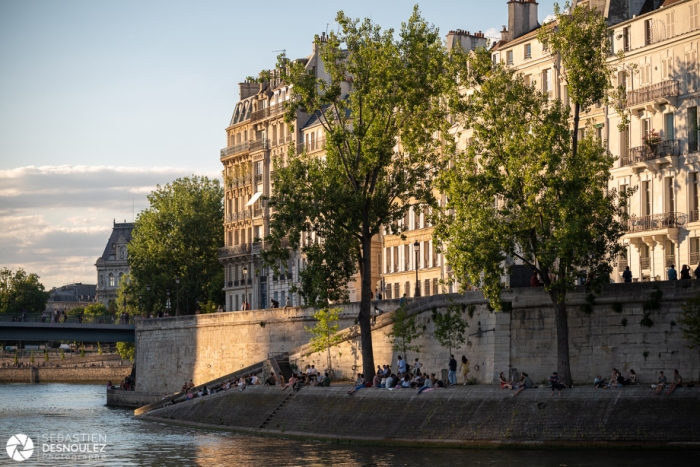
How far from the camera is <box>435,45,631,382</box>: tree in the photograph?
172 ft

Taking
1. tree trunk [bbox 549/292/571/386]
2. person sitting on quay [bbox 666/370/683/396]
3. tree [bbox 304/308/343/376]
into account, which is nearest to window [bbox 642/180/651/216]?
tree trunk [bbox 549/292/571/386]

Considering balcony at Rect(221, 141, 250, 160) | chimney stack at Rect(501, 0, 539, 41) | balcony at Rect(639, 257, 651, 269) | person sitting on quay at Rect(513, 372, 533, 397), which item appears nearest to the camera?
person sitting on quay at Rect(513, 372, 533, 397)

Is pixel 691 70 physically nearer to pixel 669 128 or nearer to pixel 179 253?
pixel 669 128

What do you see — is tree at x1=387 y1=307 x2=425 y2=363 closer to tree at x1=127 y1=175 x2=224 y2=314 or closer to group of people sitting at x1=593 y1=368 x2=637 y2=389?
group of people sitting at x1=593 y1=368 x2=637 y2=389

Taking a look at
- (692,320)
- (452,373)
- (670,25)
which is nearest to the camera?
(692,320)

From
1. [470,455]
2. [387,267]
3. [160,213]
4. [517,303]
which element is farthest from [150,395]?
[470,455]

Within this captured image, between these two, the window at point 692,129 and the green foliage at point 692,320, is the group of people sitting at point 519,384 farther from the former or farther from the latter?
the window at point 692,129

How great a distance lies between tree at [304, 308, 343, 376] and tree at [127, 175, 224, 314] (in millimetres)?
48365

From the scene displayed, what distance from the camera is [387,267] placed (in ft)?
304

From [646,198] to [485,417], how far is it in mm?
19865

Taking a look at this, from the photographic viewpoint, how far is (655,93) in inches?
2569

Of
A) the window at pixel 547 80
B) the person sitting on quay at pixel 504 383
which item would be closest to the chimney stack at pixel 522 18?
the window at pixel 547 80

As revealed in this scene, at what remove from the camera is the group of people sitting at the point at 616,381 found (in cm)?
4994

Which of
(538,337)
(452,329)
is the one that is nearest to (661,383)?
(538,337)
